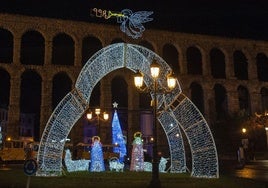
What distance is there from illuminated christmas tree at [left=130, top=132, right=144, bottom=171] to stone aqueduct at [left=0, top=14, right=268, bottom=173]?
17454mm

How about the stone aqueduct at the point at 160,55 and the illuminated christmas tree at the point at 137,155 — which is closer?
the illuminated christmas tree at the point at 137,155

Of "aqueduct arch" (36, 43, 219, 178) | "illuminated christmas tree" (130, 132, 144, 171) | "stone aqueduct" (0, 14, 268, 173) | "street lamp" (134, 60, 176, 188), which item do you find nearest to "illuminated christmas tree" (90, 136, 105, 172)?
"illuminated christmas tree" (130, 132, 144, 171)

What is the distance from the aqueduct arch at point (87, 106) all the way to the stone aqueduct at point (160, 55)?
1953 cm

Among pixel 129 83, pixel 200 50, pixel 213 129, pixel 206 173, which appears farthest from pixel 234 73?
pixel 206 173

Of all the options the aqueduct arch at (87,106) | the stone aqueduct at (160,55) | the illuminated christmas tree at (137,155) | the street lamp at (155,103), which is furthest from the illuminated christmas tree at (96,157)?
the stone aqueduct at (160,55)

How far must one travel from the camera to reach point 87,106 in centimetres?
1525

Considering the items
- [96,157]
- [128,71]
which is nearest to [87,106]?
[96,157]

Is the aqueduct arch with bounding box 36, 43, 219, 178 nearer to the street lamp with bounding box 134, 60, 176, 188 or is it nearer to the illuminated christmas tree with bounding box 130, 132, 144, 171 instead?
the illuminated christmas tree with bounding box 130, 132, 144, 171

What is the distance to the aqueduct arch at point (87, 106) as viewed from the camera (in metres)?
14.8

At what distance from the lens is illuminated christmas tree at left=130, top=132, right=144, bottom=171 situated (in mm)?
18250

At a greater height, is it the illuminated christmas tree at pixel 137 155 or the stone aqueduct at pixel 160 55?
the stone aqueduct at pixel 160 55

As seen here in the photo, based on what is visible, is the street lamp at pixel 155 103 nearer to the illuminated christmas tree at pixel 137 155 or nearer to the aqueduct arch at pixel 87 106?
the aqueduct arch at pixel 87 106

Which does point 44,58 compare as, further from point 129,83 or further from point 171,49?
point 171,49

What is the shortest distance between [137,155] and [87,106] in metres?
4.56
